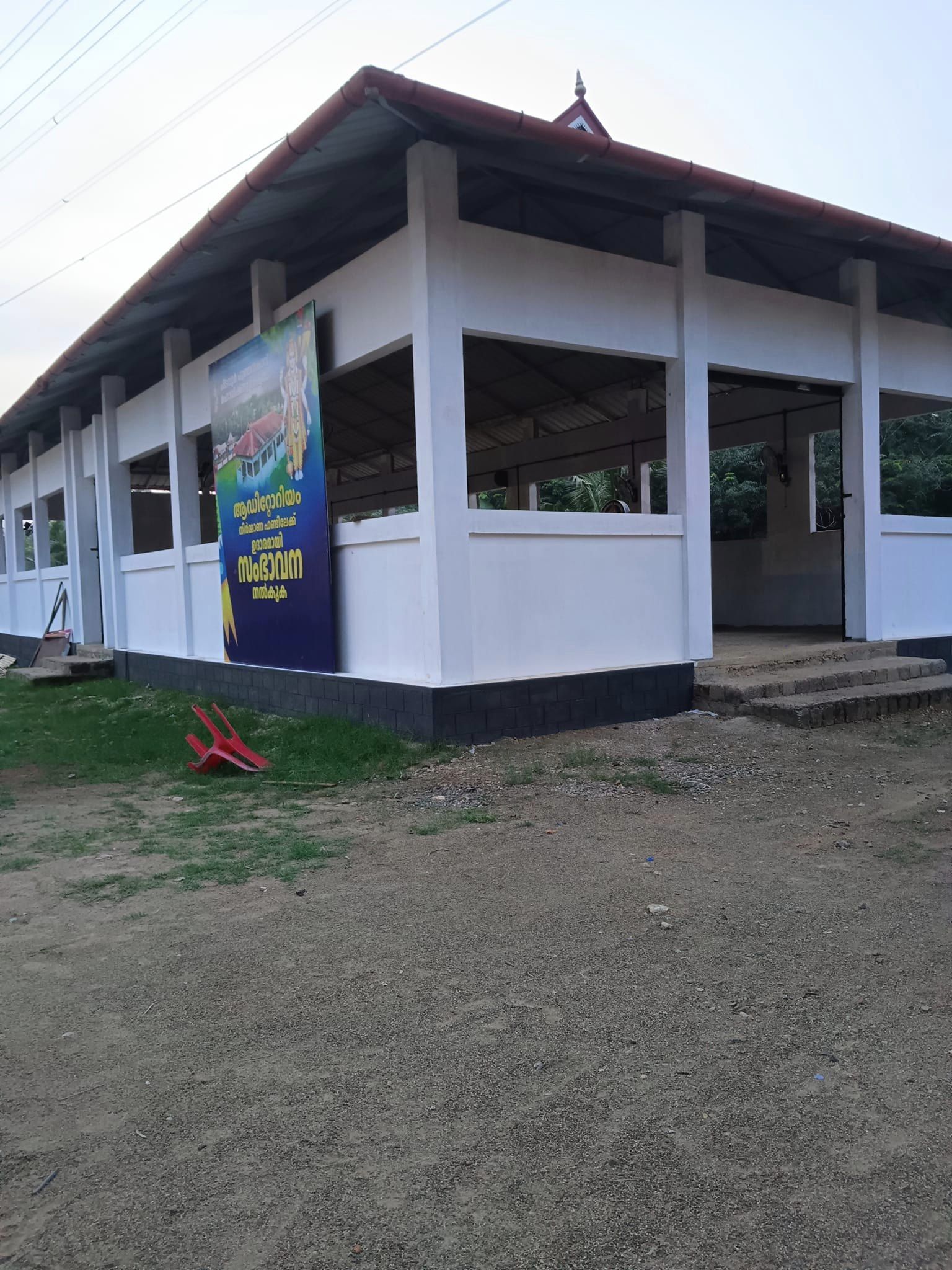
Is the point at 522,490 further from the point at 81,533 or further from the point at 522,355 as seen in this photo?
the point at 81,533

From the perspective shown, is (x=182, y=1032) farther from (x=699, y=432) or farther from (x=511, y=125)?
(x=699, y=432)

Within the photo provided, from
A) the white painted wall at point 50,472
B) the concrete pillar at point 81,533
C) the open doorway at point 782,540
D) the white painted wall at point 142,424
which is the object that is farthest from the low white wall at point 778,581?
the white painted wall at point 50,472

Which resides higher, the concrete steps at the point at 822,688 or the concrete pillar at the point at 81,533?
the concrete pillar at the point at 81,533

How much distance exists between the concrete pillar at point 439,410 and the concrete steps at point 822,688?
94.6 inches

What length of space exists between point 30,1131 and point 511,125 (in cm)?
649

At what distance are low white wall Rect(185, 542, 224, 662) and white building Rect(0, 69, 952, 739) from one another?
5 centimetres

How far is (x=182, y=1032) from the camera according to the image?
3.12m

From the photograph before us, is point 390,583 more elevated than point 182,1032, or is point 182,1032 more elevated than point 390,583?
point 390,583

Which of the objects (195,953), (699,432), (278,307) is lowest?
(195,953)

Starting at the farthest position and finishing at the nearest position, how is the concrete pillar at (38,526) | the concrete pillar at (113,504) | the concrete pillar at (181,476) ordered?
the concrete pillar at (38,526), the concrete pillar at (113,504), the concrete pillar at (181,476)

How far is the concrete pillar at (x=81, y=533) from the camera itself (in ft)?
54.3

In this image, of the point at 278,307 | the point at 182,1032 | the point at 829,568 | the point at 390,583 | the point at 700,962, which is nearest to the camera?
the point at 182,1032

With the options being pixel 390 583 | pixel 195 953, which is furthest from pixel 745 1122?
pixel 390 583

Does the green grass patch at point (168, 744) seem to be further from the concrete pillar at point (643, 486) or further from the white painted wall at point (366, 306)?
the concrete pillar at point (643, 486)
